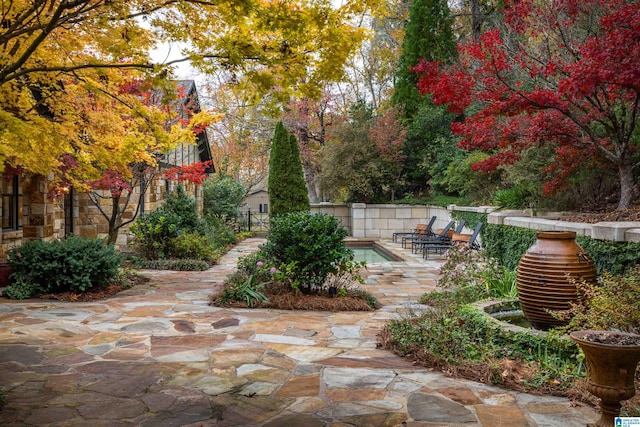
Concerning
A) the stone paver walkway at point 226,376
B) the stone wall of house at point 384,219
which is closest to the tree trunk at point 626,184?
the stone paver walkway at point 226,376

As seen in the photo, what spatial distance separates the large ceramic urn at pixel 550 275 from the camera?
4715 millimetres

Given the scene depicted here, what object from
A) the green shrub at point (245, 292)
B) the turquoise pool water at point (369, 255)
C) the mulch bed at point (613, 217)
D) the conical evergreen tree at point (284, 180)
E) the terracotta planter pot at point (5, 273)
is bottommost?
the turquoise pool water at point (369, 255)

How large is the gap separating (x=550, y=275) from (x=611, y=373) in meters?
1.93

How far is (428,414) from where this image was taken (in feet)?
11.4

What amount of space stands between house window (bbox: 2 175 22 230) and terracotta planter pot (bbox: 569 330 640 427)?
949 centimetres

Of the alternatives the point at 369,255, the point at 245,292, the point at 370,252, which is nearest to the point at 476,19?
the point at 370,252

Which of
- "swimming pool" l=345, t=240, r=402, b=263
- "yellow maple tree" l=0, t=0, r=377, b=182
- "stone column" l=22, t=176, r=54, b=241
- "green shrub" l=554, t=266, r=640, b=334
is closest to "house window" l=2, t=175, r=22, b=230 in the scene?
"stone column" l=22, t=176, r=54, b=241

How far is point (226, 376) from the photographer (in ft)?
13.9

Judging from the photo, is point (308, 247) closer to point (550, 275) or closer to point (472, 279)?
point (472, 279)

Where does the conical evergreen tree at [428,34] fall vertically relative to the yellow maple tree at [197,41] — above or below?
above

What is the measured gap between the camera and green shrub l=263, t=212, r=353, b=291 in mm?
7344

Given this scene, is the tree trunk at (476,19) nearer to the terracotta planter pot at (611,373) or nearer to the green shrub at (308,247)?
the green shrub at (308,247)

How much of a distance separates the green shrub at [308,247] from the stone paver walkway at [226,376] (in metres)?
0.79

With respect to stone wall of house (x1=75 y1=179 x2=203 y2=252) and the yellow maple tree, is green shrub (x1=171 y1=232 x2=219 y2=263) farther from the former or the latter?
the yellow maple tree
